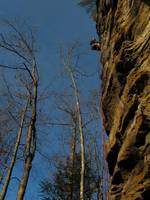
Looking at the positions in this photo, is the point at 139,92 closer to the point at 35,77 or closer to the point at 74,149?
the point at 35,77

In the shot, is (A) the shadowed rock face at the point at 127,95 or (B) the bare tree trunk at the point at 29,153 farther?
(B) the bare tree trunk at the point at 29,153

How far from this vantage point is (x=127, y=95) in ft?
28.9

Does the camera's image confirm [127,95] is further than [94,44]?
No

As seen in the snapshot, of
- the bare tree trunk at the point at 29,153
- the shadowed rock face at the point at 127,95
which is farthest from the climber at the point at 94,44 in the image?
the bare tree trunk at the point at 29,153

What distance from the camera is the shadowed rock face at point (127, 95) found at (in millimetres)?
7871

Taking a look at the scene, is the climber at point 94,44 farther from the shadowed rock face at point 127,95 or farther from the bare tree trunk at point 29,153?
the bare tree trunk at point 29,153

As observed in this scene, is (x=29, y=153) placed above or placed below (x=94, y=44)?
below

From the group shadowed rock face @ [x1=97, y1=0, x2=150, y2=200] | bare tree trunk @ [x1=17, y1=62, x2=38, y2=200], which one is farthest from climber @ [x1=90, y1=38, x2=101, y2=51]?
bare tree trunk @ [x1=17, y1=62, x2=38, y2=200]

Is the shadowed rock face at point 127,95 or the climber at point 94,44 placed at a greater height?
the climber at point 94,44

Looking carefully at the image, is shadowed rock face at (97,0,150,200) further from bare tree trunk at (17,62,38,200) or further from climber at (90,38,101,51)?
bare tree trunk at (17,62,38,200)

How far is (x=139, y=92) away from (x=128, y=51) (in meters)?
1.26

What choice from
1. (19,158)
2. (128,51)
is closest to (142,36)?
(128,51)

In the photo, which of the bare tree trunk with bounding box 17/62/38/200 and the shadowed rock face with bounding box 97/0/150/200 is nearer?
the shadowed rock face with bounding box 97/0/150/200

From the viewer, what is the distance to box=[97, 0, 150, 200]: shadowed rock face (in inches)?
310
